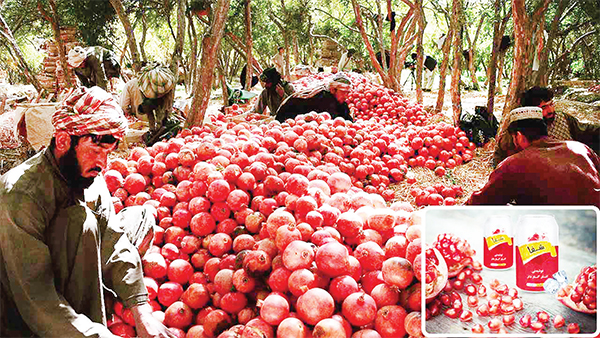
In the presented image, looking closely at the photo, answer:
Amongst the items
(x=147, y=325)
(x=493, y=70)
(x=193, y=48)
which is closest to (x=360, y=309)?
(x=147, y=325)

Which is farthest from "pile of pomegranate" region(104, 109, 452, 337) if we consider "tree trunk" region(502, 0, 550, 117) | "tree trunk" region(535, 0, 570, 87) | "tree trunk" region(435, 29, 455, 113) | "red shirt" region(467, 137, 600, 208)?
"tree trunk" region(435, 29, 455, 113)

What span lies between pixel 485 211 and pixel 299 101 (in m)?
4.71

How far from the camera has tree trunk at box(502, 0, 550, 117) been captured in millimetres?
4441

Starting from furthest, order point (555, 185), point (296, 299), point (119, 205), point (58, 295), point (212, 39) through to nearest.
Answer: point (212, 39) → point (119, 205) → point (555, 185) → point (296, 299) → point (58, 295)

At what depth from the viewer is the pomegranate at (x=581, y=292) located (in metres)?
1.34

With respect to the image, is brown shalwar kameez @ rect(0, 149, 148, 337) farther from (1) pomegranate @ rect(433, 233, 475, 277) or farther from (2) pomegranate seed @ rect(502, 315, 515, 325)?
(2) pomegranate seed @ rect(502, 315, 515, 325)

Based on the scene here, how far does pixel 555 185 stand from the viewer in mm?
2309

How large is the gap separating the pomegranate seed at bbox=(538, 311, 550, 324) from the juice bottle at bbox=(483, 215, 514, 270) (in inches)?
7.9

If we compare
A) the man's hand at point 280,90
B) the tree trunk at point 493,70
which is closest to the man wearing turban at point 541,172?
the tree trunk at point 493,70

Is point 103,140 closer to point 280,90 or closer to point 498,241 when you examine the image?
point 498,241

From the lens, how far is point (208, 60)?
479cm

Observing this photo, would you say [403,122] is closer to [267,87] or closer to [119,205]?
[267,87]

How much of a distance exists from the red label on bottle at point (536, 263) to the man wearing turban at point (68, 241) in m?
1.50

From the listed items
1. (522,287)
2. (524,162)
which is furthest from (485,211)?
(524,162)
